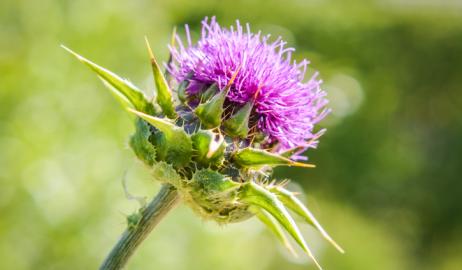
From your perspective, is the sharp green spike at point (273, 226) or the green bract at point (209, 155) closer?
the green bract at point (209, 155)

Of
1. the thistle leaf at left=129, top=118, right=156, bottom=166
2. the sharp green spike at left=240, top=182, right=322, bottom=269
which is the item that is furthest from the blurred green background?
the sharp green spike at left=240, top=182, right=322, bottom=269

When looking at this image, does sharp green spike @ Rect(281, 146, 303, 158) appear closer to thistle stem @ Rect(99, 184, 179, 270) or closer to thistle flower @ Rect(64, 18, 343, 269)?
thistle flower @ Rect(64, 18, 343, 269)

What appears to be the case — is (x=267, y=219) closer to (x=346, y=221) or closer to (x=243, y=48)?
(x=243, y=48)

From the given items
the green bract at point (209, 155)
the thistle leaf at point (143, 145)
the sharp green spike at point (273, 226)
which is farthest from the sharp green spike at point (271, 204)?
the thistle leaf at point (143, 145)

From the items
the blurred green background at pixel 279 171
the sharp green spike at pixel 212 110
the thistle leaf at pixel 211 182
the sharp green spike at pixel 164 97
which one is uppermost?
the blurred green background at pixel 279 171

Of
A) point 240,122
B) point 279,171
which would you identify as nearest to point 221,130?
point 240,122

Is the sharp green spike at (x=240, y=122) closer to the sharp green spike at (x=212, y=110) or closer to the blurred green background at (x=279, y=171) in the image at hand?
the sharp green spike at (x=212, y=110)

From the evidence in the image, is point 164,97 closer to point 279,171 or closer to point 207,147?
point 207,147
